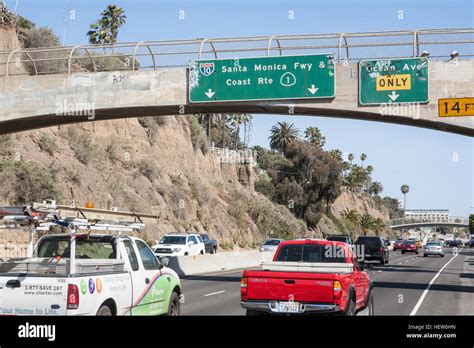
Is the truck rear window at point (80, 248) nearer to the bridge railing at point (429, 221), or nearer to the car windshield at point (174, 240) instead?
the car windshield at point (174, 240)

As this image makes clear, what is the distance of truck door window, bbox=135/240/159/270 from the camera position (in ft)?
38.0

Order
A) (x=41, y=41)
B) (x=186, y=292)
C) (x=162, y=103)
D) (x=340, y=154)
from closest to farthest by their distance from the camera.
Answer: (x=186, y=292), (x=162, y=103), (x=41, y=41), (x=340, y=154)

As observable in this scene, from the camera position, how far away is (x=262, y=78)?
22.9 m

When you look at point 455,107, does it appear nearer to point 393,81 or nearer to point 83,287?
point 393,81

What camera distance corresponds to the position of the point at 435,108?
21547 mm

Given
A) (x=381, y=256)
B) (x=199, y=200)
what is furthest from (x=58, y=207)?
(x=199, y=200)

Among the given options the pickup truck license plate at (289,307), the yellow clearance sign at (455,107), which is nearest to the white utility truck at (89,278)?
the pickup truck license plate at (289,307)

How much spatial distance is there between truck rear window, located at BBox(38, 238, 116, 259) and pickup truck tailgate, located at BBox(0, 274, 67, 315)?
5.38ft

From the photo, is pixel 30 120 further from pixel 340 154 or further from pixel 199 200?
pixel 340 154

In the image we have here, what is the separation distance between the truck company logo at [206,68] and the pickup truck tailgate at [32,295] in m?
14.8

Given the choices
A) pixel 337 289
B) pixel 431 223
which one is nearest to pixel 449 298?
pixel 337 289

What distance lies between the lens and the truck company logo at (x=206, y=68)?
23.3 metres

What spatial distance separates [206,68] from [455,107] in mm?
8558

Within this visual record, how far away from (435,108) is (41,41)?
116 feet
